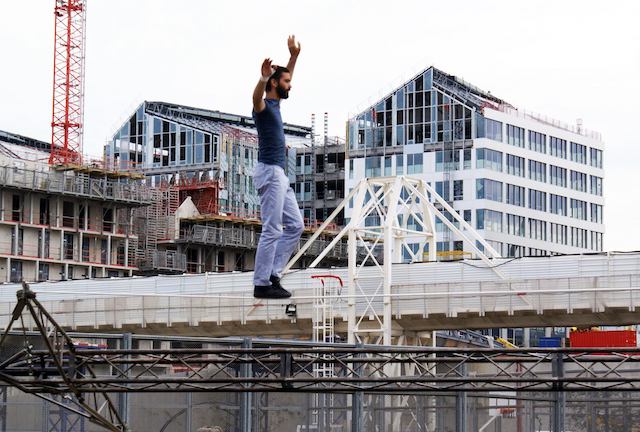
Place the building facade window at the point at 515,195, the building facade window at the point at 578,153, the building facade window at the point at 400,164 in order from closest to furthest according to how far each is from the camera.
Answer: the building facade window at the point at 515,195, the building facade window at the point at 400,164, the building facade window at the point at 578,153

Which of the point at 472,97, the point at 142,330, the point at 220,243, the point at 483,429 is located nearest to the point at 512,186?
the point at 472,97

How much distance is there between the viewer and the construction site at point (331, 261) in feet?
116

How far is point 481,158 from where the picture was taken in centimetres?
14538

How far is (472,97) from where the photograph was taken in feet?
484

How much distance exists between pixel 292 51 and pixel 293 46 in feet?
0.20

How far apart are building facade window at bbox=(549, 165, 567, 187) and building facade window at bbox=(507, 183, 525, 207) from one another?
15.4 feet

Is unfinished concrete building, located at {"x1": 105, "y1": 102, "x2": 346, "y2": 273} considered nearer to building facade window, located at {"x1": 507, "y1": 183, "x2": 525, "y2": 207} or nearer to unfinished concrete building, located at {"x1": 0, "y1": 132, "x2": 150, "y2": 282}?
unfinished concrete building, located at {"x1": 0, "y1": 132, "x2": 150, "y2": 282}

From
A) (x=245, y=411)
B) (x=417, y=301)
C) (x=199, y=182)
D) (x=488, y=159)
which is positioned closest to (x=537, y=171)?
(x=488, y=159)

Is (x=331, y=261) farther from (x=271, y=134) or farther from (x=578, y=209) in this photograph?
(x=271, y=134)

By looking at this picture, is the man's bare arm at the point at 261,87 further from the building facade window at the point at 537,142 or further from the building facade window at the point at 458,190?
the building facade window at the point at 537,142

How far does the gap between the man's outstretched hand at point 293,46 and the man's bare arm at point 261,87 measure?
1.16 feet

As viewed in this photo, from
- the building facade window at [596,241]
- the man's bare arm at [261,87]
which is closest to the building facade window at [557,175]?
the building facade window at [596,241]

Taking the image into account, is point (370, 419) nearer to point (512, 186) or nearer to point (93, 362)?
point (93, 362)

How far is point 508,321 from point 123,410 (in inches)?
1993
